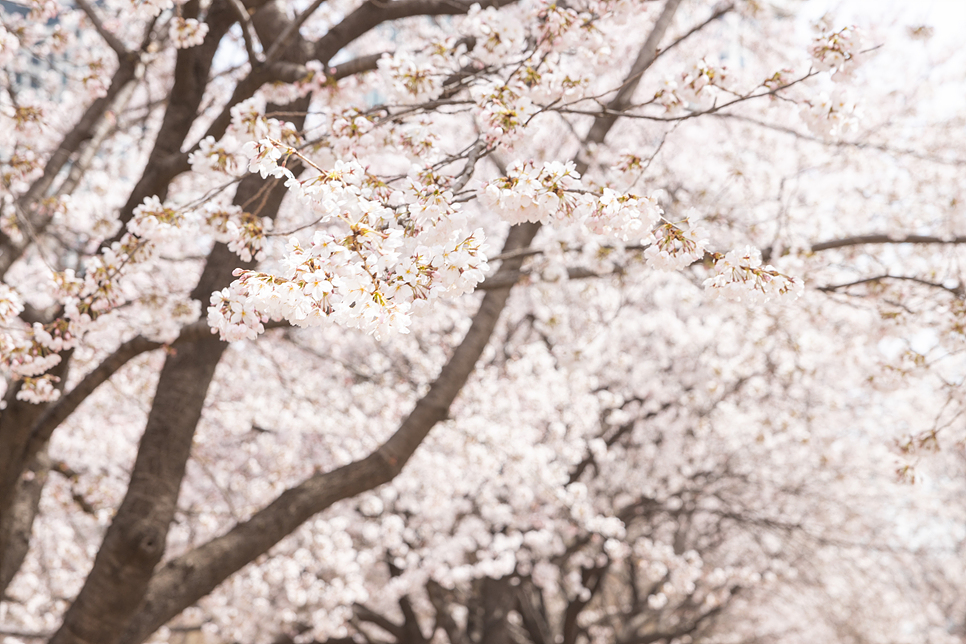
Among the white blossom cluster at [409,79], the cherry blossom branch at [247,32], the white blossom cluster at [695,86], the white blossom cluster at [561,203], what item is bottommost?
the white blossom cluster at [561,203]

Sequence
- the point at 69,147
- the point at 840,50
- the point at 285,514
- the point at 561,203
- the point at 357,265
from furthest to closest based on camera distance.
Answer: the point at 69,147 < the point at 285,514 < the point at 840,50 < the point at 561,203 < the point at 357,265

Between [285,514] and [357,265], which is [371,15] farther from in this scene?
[285,514]

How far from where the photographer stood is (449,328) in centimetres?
964

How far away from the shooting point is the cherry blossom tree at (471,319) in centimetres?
271

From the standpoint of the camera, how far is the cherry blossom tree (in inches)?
106

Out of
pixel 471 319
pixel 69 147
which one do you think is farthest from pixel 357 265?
Answer: pixel 471 319

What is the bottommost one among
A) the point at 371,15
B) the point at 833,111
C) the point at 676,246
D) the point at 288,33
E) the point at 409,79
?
the point at 676,246

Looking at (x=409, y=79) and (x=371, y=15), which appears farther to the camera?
(x=371, y=15)

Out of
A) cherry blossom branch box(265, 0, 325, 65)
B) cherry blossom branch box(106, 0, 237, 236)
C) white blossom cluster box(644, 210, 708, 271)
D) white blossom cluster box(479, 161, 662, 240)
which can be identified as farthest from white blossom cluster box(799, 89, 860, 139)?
cherry blossom branch box(106, 0, 237, 236)

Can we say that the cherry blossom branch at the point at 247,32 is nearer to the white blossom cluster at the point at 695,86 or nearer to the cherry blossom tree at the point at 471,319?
the cherry blossom tree at the point at 471,319

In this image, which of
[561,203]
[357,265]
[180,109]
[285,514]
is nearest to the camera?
[357,265]

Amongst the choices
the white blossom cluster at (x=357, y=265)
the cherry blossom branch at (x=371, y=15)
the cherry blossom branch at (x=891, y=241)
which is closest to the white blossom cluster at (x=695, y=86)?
the cherry blossom branch at (x=371, y=15)

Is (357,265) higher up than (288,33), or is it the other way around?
(288,33)

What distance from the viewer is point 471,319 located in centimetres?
619
